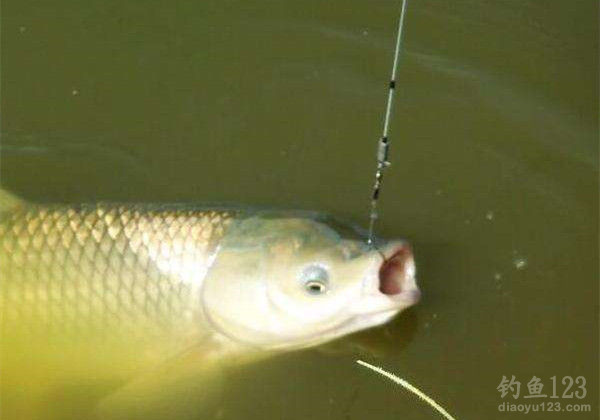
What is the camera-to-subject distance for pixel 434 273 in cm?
330

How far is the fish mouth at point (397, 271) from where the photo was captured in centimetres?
279

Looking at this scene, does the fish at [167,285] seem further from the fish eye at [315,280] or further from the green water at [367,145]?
the green water at [367,145]

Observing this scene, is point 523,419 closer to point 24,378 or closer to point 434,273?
point 434,273

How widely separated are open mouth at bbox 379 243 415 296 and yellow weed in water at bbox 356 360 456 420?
1.35ft

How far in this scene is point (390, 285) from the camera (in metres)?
2.83

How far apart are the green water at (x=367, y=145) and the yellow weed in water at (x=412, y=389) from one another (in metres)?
0.03

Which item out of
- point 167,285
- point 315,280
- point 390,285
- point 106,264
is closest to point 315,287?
point 315,280

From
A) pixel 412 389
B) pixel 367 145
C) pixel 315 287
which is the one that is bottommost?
pixel 412 389

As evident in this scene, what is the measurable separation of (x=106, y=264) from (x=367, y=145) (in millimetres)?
1289

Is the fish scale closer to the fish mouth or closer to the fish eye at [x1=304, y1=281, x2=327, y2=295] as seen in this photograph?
the fish eye at [x1=304, y1=281, x2=327, y2=295]

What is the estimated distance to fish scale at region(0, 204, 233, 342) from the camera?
2.94 m

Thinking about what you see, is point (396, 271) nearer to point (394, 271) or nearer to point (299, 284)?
point (394, 271)

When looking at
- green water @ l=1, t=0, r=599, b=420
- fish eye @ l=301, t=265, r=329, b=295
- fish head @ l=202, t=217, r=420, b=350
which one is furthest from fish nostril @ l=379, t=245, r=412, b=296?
green water @ l=1, t=0, r=599, b=420

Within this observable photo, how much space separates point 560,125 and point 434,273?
0.99m
